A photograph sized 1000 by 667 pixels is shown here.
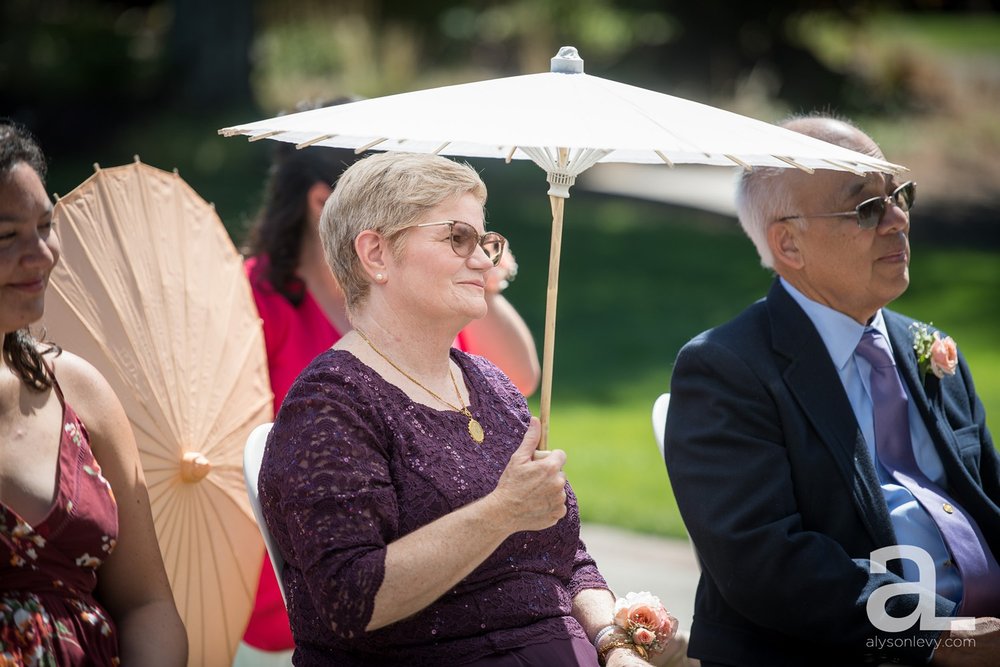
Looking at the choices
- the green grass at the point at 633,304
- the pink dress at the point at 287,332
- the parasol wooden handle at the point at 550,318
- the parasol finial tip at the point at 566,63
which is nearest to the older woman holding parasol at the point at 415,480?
the parasol wooden handle at the point at 550,318

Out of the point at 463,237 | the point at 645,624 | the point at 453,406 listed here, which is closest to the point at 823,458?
the point at 645,624

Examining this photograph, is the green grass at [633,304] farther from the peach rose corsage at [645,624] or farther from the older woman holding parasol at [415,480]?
the older woman holding parasol at [415,480]

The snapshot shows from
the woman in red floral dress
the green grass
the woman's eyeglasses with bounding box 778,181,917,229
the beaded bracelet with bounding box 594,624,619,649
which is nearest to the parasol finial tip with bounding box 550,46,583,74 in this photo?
→ the woman's eyeglasses with bounding box 778,181,917,229

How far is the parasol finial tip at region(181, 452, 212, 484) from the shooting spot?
10.3 ft

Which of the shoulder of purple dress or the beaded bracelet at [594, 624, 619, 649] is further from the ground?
the shoulder of purple dress

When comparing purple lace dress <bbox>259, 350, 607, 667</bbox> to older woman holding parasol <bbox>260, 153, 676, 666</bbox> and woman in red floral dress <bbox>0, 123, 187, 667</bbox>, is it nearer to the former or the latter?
older woman holding parasol <bbox>260, 153, 676, 666</bbox>

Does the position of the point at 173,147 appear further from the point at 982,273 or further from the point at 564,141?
the point at 564,141

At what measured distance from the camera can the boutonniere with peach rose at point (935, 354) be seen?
337 centimetres

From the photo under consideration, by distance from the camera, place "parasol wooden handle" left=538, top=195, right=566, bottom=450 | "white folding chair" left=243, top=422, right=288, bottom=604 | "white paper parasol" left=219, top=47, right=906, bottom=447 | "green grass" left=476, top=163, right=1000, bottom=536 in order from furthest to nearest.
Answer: "green grass" left=476, top=163, right=1000, bottom=536, "white folding chair" left=243, top=422, right=288, bottom=604, "parasol wooden handle" left=538, top=195, right=566, bottom=450, "white paper parasol" left=219, top=47, right=906, bottom=447

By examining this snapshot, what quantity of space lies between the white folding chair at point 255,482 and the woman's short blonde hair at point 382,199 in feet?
1.38

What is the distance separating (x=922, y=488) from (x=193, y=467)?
6.45 ft

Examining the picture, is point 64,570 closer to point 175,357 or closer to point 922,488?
point 175,357

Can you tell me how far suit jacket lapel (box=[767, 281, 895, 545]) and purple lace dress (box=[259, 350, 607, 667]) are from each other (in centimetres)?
79

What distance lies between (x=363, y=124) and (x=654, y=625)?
51.9 inches
